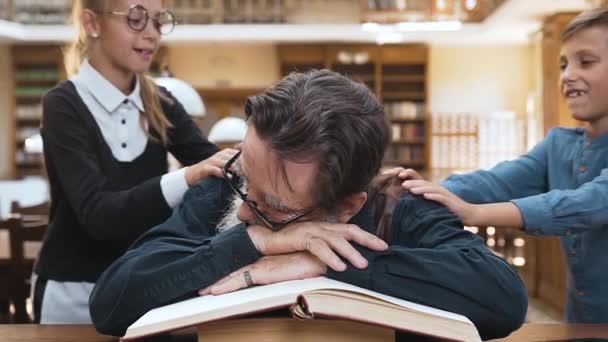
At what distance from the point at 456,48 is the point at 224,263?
43.5 feet

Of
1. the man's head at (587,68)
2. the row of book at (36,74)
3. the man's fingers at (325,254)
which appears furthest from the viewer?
the row of book at (36,74)

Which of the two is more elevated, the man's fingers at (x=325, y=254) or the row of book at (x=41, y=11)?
the row of book at (x=41, y=11)

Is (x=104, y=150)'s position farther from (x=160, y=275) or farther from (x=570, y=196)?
(x=570, y=196)

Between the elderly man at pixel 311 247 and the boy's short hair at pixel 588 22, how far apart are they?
0.65m

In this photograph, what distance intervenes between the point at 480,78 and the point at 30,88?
27.1 feet

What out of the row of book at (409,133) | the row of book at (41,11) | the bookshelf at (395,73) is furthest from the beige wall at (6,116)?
the row of book at (409,133)

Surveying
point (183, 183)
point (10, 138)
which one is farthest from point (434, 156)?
point (183, 183)

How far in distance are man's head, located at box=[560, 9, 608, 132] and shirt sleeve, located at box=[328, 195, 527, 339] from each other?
589 millimetres

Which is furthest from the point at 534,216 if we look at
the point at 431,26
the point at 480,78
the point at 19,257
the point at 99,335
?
the point at 480,78

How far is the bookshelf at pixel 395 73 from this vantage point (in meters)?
12.9

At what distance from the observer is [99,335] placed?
1.21m

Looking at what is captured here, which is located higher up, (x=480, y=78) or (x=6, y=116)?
(x=480, y=78)

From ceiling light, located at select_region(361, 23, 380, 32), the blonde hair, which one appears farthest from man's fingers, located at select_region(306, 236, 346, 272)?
ceiling light, located at select_region(361, 23, 380, 32)

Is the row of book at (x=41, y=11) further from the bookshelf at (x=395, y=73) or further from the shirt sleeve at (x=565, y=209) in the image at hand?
the shirt sleeve at (x=565, y=209)
